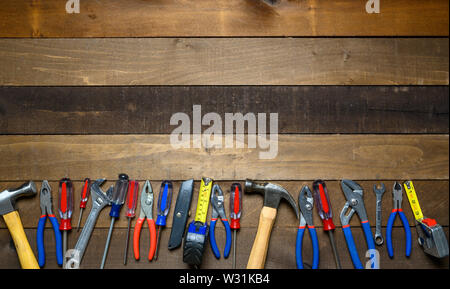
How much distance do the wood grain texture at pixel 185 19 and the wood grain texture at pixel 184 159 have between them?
16.2 inches

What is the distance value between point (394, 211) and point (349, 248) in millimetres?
223

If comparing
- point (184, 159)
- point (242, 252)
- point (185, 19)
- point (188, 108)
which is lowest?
point (242, 252)

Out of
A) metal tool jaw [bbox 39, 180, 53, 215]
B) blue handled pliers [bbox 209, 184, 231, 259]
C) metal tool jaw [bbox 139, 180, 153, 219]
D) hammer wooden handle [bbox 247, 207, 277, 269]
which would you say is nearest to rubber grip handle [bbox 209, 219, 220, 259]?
blue handled pliers [bbox 209, 184, 231, 259]

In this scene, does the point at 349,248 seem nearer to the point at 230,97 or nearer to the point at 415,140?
the point at 415,140

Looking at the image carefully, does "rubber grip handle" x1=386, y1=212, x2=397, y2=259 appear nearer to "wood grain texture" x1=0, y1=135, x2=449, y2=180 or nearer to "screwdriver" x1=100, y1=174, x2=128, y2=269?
"wood grain texture" x1=0, y1=135, x2=449, y2=180

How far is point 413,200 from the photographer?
3.88 ft

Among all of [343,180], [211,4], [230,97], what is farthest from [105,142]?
[343,180]

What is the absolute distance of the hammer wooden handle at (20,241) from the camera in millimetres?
1113

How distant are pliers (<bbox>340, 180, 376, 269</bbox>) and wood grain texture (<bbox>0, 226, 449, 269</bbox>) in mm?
34

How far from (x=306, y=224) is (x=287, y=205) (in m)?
0.10

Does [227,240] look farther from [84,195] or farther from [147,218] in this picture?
[84,195]

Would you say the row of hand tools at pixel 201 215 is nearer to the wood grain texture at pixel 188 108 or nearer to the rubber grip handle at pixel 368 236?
the rubber grip handle at pixel 368 236

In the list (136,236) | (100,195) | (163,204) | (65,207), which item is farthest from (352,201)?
(65,207)

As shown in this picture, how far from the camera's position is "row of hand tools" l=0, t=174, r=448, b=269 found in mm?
1127
